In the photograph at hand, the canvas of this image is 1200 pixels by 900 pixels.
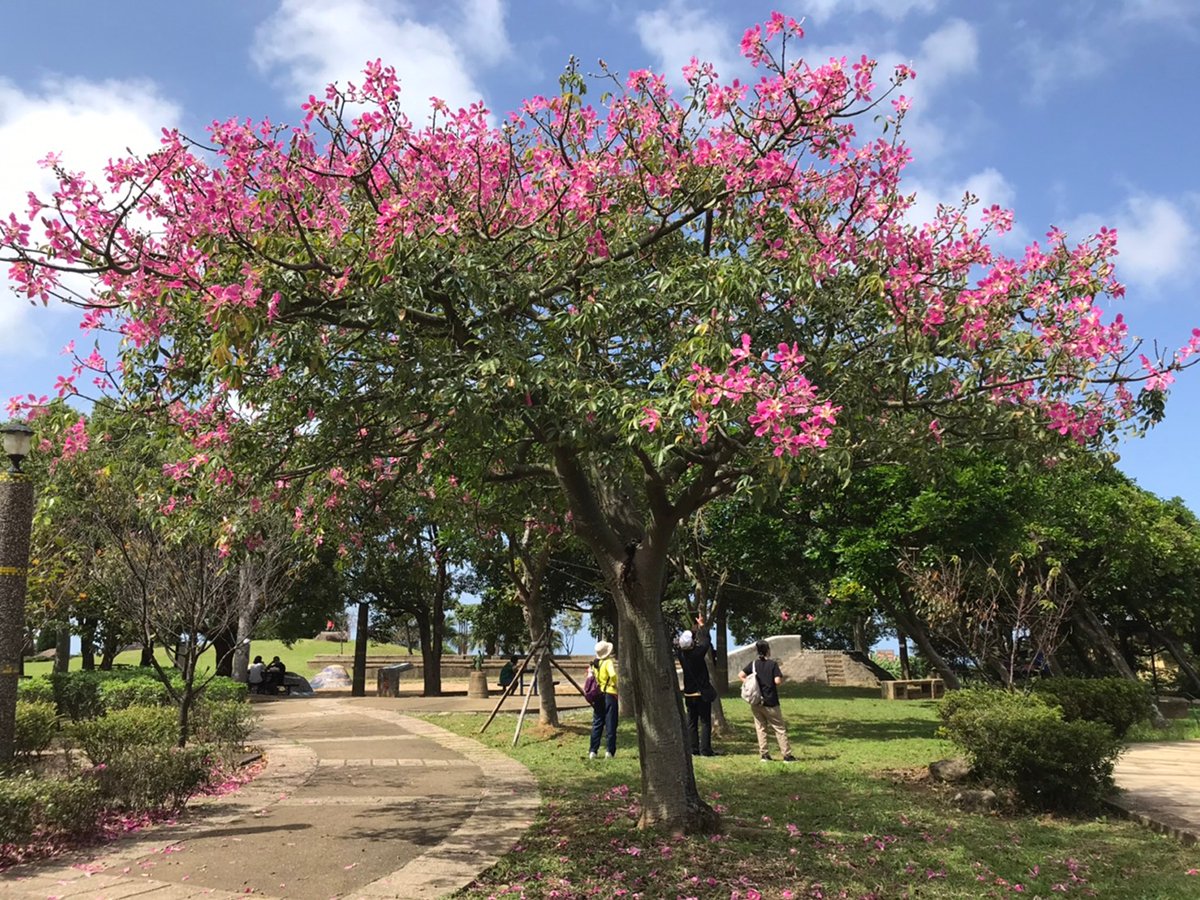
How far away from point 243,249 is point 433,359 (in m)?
1.41

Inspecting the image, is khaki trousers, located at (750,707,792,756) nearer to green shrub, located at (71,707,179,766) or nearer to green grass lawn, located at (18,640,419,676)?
green shrub, located at (71,707,179,766)

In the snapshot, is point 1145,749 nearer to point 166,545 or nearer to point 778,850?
point 778,850

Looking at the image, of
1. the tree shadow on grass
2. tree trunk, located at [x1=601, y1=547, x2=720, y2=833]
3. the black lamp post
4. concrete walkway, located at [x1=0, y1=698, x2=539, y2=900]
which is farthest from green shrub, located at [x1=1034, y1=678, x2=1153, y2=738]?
the black lamp post

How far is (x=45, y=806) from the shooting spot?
6320 millimetres

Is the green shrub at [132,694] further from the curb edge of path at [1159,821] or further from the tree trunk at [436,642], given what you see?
the curb edge of path at [1159,821]

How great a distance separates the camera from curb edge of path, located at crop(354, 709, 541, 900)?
5.50 meters

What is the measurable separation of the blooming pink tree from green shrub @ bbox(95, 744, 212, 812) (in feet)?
8.61

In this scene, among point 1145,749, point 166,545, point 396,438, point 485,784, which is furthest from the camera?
point 1145,749

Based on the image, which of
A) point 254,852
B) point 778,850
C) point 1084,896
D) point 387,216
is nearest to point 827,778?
point 778,850

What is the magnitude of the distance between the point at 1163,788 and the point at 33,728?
12.9 meters

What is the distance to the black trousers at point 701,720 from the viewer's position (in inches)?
439

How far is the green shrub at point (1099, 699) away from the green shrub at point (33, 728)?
12594 mm

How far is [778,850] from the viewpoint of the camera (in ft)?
20.7

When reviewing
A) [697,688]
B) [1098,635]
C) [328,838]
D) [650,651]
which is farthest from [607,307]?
[1098,635]
